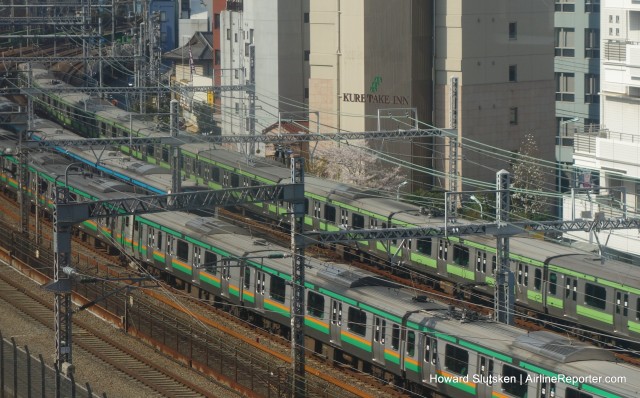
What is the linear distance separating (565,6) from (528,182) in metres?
13.2

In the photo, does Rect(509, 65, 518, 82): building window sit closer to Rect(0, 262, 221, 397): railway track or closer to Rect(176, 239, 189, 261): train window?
Rect(176, 239, 189, 261): train window

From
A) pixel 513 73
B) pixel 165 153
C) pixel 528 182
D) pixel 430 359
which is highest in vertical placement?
pixel 513 73

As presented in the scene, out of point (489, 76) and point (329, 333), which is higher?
point (489, 76)

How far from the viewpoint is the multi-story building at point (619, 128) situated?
3250cm

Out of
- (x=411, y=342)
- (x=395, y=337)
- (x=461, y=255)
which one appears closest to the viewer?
(x=411, y=342)

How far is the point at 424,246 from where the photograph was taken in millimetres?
30453

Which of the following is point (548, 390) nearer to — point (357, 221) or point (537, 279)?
point (537, 279)

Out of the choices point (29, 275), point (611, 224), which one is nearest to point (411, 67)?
point (29, 275)

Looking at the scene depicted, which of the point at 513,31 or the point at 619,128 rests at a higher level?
the point at 513,31

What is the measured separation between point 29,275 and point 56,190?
14.3 metres

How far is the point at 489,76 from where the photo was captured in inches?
1702

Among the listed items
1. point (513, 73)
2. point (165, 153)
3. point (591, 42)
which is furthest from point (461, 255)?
point (591, 42)

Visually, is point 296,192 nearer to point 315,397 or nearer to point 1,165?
point 315,397

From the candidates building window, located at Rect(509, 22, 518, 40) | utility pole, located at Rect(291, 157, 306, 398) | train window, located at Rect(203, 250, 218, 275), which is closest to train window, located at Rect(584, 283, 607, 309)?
utility pole, located at Rect(291, 157, 306, 398)
